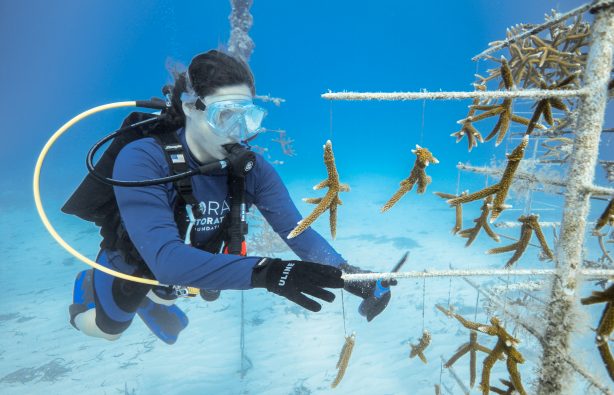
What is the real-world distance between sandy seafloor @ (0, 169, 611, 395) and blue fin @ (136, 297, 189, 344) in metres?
1.48

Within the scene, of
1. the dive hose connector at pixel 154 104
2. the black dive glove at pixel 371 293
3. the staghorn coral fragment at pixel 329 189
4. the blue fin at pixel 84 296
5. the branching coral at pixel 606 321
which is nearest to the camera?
the branching coral at pixel 606 321

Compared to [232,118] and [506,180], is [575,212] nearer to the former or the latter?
[506,180]

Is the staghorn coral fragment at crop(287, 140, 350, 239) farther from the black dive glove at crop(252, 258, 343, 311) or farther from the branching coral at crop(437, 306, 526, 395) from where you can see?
the branching coral at crop(437, 306, 526, 395)

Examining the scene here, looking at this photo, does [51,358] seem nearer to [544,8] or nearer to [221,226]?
[221,226]

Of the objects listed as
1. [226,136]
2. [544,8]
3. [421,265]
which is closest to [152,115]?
[226,136]

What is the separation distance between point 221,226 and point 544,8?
243 ft

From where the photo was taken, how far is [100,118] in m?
99.1

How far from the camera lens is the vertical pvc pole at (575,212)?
5.00ft

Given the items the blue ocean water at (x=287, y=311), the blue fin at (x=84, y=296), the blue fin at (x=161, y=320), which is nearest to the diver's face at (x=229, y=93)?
the blue ocean water at (x=287, y=311)

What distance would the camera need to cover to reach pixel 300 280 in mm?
2027

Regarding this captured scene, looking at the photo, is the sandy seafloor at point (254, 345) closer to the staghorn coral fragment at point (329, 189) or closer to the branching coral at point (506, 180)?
the branching coral at point (506, 180)

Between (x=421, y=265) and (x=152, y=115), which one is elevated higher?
(x=152, y=115)

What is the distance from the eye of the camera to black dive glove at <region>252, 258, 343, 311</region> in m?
1.94

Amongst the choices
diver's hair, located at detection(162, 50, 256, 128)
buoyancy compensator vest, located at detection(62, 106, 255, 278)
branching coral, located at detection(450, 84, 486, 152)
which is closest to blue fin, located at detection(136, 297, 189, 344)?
buoyancy compensator vest, located at detection(62, 106, 255, 278)
